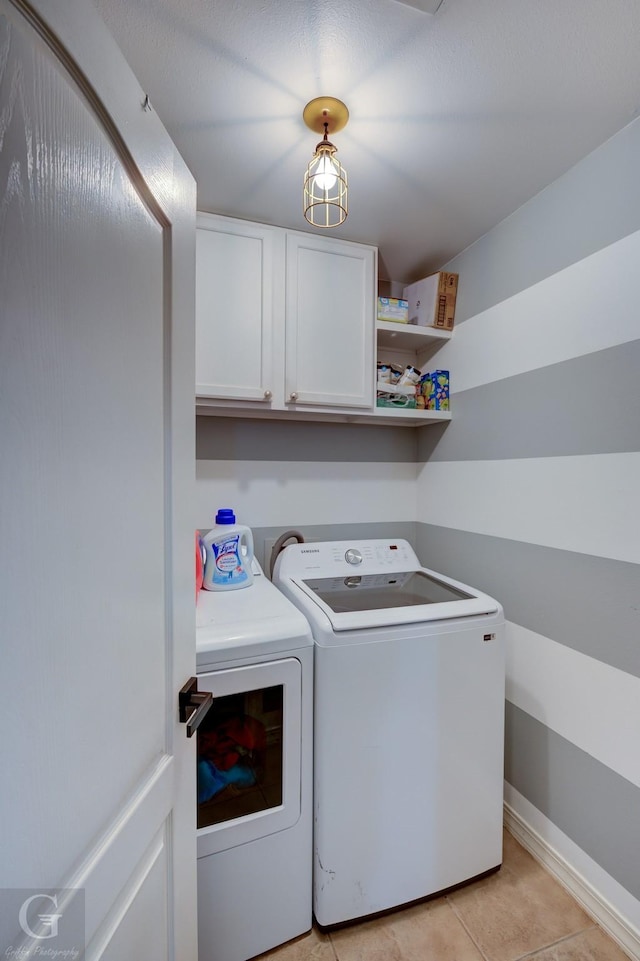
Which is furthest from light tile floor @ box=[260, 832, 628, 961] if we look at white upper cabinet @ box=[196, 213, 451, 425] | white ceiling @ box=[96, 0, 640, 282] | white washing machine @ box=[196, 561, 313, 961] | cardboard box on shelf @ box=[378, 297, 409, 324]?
white ceiling @ box=[96, 0, 640, 282]

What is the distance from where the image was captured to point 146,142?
0.66m

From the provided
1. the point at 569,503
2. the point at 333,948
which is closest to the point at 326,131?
the point at 569,503

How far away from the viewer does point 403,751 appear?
125 centimetres

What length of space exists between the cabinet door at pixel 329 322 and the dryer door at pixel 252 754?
111 cm

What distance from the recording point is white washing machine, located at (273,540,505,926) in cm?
119

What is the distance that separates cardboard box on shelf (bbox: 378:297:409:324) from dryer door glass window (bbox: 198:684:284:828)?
1.66 meters

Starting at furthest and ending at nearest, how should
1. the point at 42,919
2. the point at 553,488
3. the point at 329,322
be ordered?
1. the point at 329,322
2. the point at 553,488
3. the point at 42,919

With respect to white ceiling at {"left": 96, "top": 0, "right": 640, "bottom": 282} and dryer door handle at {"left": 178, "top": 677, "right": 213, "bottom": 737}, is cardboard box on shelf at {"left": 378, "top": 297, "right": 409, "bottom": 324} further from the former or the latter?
dryer door handle at {"left": 178, "top": 677, "right": 213, "bottom": 737}

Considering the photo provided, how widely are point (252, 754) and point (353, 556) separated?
33.1 inches

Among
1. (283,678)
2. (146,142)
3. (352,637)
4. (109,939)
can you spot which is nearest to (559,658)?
(352,637)

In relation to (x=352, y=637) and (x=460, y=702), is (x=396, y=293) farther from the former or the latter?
(x=460, y=702)

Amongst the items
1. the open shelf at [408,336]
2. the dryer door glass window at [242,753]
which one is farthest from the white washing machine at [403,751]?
the open shelf at [408,336]

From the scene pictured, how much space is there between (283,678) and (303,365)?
1.23 meters

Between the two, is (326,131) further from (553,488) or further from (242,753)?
(242,753)
